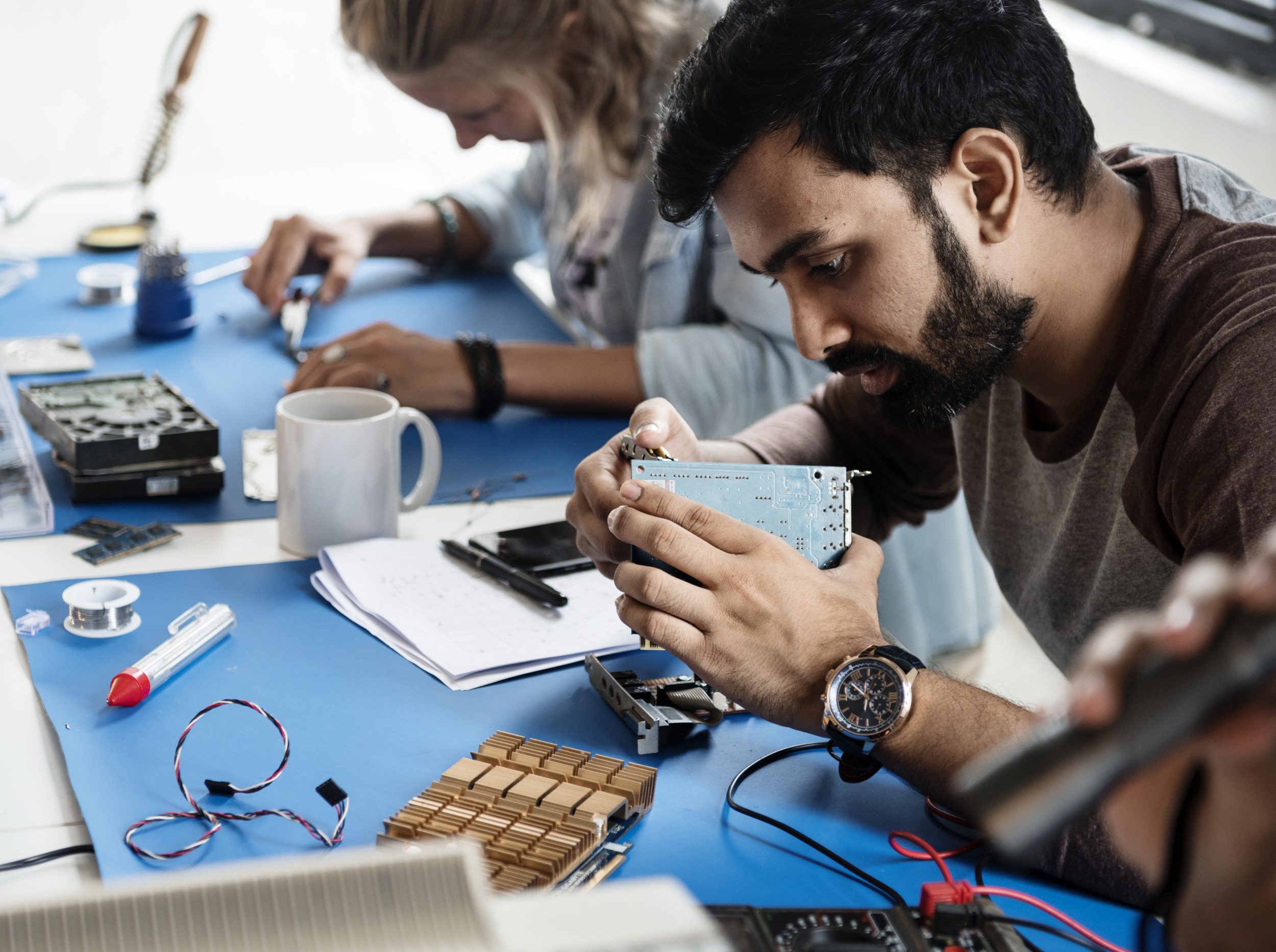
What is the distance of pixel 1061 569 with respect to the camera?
4.06 ft

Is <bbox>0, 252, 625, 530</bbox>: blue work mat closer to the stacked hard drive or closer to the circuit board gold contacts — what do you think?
the stacked hard drive

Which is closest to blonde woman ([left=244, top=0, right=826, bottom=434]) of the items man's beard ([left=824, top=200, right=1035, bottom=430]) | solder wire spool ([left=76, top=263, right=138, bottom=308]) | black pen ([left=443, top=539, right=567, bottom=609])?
solder wire spool ([left=76, top=263, right=138, bottom=308])

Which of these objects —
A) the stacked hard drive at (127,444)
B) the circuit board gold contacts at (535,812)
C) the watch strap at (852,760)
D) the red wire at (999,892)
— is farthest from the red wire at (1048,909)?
the stacked hard drive at (127,444)

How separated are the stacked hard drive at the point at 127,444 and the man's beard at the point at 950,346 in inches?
27.7

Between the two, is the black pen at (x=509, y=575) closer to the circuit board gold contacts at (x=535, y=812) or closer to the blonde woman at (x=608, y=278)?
the circuit board gold contacts at (x=535, y=812)

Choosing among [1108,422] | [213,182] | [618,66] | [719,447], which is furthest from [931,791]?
[213,182]

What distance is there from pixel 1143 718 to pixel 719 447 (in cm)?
99

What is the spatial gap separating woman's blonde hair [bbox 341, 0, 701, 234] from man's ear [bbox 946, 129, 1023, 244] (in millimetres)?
758

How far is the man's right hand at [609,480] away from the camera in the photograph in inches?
43.2

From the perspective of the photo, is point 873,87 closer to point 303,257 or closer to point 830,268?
point 830,268

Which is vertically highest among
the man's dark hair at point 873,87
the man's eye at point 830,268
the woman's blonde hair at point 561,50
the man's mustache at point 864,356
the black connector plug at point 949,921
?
the man's dark hair at point 873,87

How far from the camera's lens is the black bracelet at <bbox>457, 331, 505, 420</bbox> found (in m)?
1.61

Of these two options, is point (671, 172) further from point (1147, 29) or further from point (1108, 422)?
point (1147, 29)

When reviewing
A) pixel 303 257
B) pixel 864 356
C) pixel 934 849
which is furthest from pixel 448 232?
pixel 934 849
